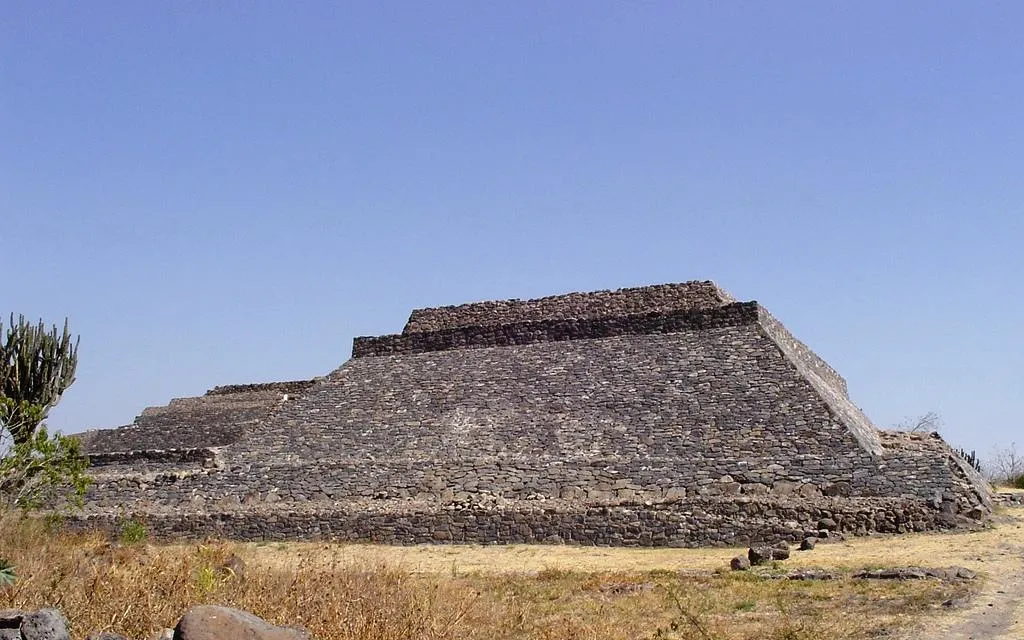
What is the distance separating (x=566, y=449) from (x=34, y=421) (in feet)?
32.1

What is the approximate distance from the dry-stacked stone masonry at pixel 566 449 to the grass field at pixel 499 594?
2076mm

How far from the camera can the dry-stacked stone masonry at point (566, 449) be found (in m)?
16.1

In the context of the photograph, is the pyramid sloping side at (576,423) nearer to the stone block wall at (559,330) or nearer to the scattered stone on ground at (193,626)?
the stone block wall at (559,330)

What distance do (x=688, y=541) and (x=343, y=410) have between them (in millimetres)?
10693

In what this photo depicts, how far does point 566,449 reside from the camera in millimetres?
19078

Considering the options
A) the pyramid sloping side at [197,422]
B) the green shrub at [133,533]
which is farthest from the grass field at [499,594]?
the pyramid sloping side at [197,422]

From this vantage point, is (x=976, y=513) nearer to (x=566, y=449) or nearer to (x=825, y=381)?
(x=566, y=449)

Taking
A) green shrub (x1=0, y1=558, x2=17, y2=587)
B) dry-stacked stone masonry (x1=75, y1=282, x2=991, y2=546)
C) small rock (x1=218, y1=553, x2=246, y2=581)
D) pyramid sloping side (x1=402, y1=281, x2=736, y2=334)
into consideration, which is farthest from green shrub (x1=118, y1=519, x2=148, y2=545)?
pyramid sloping side (x1=402, y1=281, x2=736, y2=334)

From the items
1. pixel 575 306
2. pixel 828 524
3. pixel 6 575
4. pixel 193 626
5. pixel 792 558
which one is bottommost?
pixel 792 558

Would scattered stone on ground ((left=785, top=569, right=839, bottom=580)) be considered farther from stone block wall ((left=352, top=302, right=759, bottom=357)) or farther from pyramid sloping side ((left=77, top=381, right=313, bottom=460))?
pyramid sloping side ((left=77, top=381, right=313, bottom=460))

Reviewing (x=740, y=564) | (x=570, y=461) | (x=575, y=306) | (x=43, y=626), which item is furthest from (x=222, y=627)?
(x=575, y=306)

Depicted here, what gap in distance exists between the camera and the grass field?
23.5 ft

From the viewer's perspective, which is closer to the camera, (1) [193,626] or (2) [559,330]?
(1) [193,626]

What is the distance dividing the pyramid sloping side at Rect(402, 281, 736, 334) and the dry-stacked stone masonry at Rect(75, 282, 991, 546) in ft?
0.16
